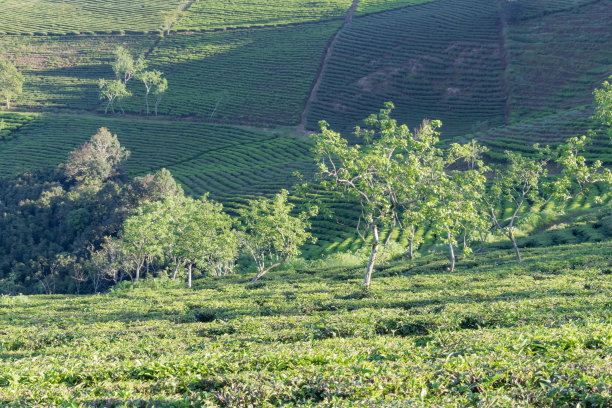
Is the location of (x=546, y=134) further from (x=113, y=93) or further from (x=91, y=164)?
(x=113, y=93)

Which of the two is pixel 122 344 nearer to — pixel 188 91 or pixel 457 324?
pixel 457 324

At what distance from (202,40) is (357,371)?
151251mm

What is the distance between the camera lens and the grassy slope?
7.44 m

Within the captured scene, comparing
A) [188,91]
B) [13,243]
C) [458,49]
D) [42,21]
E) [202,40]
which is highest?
[42,21]

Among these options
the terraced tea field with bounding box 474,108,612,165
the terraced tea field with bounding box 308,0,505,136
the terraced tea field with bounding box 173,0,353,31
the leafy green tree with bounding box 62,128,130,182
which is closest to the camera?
the terraced tea field with bounding box 474,108,612,165

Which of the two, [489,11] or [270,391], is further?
[489,11]

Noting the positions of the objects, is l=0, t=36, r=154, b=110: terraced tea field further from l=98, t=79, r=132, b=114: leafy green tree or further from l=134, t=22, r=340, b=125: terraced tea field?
l=134, t=22, r=340, b=125: terraced tea field

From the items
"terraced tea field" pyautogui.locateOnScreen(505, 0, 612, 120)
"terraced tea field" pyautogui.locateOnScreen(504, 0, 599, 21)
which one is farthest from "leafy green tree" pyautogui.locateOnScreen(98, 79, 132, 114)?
"terraced tea field" pyautogui.locateOnScreen(504, 0, 599, 21)

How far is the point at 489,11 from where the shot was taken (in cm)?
12750

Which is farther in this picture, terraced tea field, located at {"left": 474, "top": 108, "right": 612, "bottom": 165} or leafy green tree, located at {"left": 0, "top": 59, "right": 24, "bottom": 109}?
leafy green tree, located at {"left": 0, "top": 59, "right": 24, "bottom": 109}

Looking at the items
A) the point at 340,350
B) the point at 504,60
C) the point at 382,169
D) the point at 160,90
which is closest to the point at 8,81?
the point at 160,90

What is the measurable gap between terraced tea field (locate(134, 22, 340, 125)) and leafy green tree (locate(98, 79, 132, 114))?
5.13 meters

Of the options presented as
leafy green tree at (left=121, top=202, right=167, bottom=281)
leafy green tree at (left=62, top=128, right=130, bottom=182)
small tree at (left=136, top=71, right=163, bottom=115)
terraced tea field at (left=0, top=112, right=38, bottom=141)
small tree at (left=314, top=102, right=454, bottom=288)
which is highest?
small tree at (left=136, top=71, right=163, bottom=115)

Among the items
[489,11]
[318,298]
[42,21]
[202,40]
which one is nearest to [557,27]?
[489,11]
